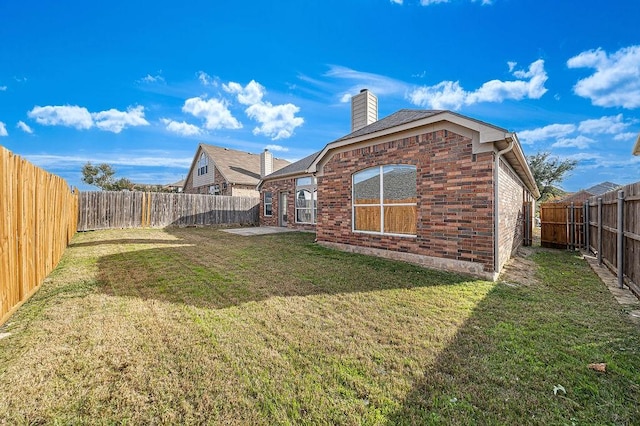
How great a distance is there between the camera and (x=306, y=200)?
46.6 feet

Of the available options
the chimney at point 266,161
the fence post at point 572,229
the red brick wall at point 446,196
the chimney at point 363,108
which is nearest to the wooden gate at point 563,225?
the fence post at point 572,229

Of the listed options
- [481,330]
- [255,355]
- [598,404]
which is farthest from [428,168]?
[255,355]

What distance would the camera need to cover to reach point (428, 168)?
20.6 ft

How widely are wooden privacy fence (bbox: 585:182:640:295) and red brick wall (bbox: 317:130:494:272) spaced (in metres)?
2.05

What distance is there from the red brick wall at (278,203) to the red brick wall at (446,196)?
24.1 feet

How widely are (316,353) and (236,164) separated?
2263cm

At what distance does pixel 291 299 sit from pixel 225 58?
1342 cm

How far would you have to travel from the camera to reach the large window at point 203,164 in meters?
23.8

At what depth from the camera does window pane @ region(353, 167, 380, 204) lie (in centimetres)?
743

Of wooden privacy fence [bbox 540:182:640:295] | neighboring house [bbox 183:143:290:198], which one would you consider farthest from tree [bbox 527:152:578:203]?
neighboring house [bbox 183:143:290:198]

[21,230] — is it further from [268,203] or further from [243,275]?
[268,203]

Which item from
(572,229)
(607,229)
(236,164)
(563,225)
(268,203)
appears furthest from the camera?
(236,164)

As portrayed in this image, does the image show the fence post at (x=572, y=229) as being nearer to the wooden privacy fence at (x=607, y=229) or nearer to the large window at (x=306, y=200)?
the wooden privacy fence at (x=607, y=229)

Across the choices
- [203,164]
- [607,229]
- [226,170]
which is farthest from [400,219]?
[203,164]
